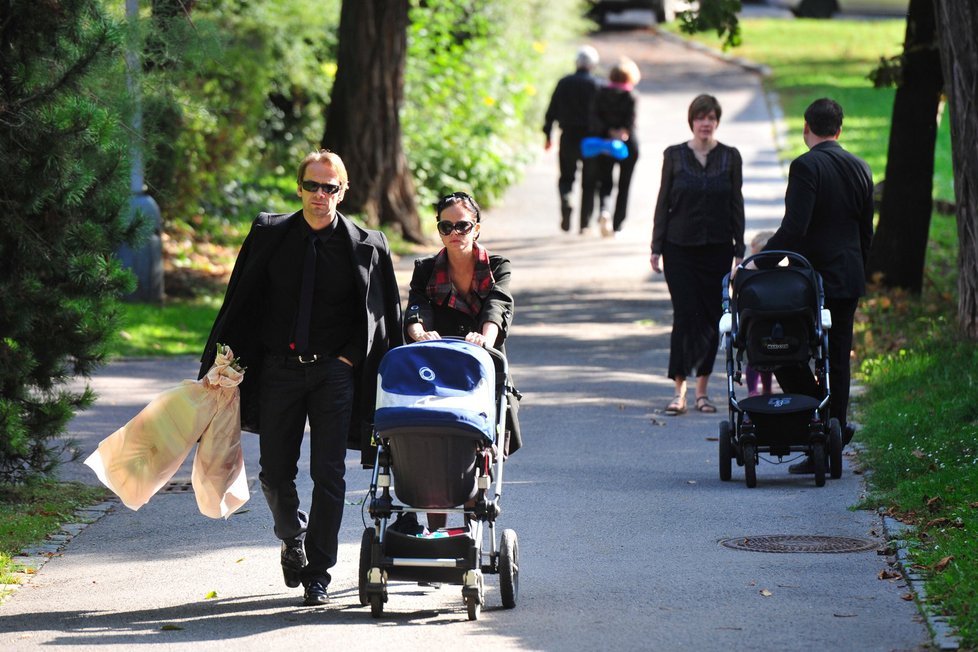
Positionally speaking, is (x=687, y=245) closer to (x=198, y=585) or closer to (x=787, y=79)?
(x=198, y=585)

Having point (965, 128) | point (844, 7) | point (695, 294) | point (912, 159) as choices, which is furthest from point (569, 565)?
point (844, 7)

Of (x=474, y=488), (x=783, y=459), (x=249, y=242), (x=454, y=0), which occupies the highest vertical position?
(x=454, y=0)

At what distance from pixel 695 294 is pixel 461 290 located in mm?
4246

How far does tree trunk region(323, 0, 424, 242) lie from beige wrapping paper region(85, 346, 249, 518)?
40.9 feet

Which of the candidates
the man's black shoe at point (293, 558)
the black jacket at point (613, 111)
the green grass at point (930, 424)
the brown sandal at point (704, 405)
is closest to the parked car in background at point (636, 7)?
the green grass at point (930, 424)

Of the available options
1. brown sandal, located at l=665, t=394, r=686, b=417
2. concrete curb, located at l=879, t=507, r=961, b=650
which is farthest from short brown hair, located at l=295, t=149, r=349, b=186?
brown sandal, located at l=665, t=394, r=686, b=417

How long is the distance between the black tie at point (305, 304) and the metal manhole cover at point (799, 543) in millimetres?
2367

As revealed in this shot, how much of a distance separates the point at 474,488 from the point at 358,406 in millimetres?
780

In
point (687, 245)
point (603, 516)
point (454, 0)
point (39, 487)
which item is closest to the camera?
point (603, 516)

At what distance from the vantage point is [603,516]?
852 centimetres

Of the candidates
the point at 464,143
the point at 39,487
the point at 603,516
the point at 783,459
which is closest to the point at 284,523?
the point at 603,516

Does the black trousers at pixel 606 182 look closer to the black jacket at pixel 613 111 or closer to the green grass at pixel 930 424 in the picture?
the black jacket at pixel 613 111

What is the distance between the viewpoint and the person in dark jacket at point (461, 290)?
276 inches

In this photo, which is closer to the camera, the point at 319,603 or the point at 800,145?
the point at 319,603
